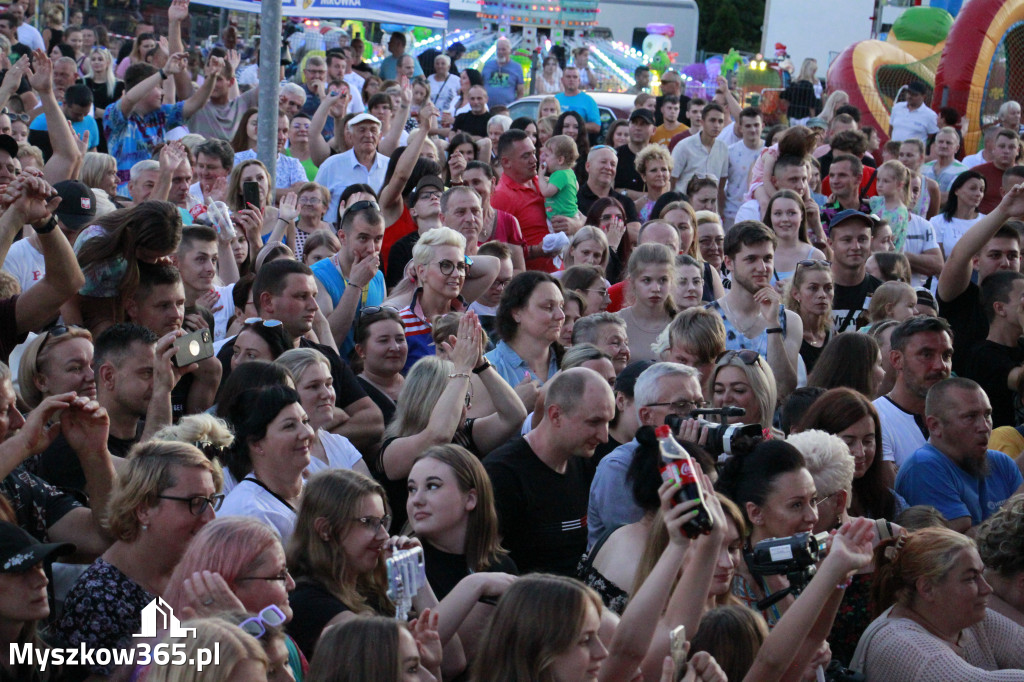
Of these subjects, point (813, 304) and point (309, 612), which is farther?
point (813, 304)

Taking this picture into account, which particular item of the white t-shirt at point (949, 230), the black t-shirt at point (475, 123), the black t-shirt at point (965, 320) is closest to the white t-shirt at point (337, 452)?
the black t-shirt at point (965, 320)

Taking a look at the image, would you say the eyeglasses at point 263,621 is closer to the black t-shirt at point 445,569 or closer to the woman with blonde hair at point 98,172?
the black t-shirt at point 445,569

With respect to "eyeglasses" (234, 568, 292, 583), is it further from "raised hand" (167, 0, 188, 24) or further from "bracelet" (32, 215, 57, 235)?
"raised hand" (167, 0, 188, 24)

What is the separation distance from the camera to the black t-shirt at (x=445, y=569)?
12.7 feet

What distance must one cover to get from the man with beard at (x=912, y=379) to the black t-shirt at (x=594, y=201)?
368 centimetres

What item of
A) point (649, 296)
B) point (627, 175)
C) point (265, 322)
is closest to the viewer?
point (265, 322)

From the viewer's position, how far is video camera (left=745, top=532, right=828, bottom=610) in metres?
3.40

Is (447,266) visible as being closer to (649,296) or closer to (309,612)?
(649,296)

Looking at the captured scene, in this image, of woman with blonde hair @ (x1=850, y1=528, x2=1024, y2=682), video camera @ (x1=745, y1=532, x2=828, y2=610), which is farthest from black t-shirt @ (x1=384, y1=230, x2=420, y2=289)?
video camera @ (x1=745, y1=532, x2=828, y2=610)

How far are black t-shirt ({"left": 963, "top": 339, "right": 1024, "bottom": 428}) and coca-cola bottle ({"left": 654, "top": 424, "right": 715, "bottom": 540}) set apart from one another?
3.93m

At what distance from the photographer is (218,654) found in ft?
8.22

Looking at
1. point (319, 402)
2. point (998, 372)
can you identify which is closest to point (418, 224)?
point (319, 402)

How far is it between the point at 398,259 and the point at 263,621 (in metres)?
4.55

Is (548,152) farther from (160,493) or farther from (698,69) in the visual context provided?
(698,69)
